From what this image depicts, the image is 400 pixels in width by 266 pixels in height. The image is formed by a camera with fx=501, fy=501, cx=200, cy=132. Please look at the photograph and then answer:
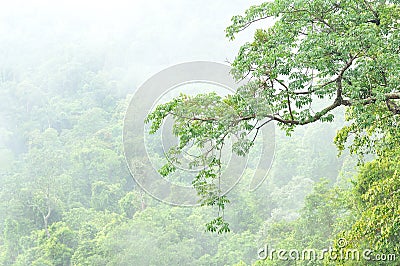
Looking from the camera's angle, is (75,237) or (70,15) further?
(70,15)

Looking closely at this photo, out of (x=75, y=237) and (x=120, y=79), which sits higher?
(x=120, y=79)

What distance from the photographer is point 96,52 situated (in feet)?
214

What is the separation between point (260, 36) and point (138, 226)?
62.2ft

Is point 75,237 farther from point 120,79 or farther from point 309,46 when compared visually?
point 120,79

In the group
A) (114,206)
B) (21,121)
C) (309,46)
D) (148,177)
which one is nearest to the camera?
(309,46)

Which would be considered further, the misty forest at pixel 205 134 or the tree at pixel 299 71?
the misty forest at pixel 205 134

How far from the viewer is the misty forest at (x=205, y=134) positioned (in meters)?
4.18

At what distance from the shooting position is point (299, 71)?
13.3 feet

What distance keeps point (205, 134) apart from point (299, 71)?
0.94 metres

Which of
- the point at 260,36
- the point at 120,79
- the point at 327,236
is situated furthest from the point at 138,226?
the point at 120,79

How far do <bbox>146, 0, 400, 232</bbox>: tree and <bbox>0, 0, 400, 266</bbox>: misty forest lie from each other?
0.02 meters

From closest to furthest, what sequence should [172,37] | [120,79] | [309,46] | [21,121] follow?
[309,46]
[21,121]
[120,79]
[172,37]

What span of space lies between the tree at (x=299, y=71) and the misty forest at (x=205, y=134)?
0.02m

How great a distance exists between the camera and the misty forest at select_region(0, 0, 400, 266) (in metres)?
4.18
